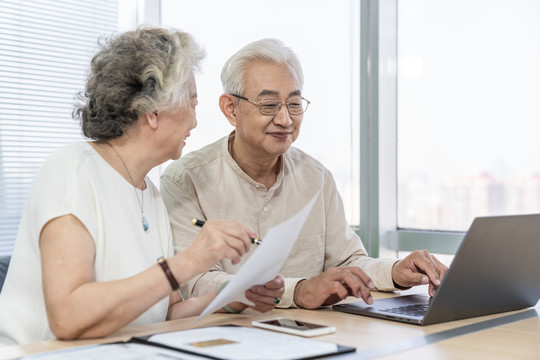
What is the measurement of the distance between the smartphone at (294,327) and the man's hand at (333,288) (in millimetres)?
217

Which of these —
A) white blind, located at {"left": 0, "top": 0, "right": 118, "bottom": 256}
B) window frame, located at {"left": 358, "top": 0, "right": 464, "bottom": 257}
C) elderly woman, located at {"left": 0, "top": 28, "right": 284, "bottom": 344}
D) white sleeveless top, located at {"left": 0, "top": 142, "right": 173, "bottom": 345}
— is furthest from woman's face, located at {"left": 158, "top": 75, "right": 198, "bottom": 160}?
window frame, located at {"left": 358, "top": 0, "right": 464, "bottom": 257}

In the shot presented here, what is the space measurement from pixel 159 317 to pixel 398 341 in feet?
2.11

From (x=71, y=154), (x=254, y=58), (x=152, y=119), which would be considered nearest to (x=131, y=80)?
(x=152, y=119)

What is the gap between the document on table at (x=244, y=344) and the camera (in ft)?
3.75

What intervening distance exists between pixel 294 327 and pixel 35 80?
1.60 metres

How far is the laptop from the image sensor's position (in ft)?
4.66

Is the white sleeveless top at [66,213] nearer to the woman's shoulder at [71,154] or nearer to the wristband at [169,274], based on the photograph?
the woman's shoulder at [71,154]

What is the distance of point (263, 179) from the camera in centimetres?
224

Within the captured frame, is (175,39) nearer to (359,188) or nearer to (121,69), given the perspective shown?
(121,69)

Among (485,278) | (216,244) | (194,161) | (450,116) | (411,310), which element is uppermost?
(450,116)

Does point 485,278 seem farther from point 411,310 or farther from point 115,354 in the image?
point 115,354

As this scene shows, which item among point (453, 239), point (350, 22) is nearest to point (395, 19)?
point (350, 22)

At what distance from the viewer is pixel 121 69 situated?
1.61 meters

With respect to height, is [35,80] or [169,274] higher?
[35,80]
